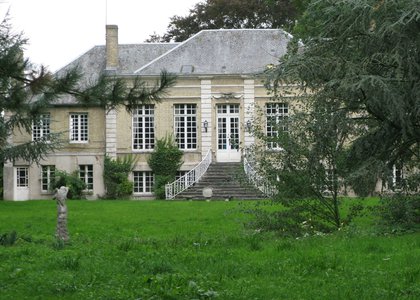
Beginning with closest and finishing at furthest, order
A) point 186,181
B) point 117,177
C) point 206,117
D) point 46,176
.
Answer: point 186,181 < point 117,177 < point 206,117 < point 46,176

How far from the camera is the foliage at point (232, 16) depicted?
3997cm

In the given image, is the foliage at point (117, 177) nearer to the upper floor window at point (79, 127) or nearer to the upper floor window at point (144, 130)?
the upper floor window at point (144, 130)

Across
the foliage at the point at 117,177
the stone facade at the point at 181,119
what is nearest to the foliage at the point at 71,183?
the stone facade at the point at 181,119

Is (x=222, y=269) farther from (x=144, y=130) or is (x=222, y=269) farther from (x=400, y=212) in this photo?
(x=144, y=130)

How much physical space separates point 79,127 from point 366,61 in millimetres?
25260

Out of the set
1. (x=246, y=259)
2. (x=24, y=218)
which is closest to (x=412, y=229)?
(x=246, y=259)

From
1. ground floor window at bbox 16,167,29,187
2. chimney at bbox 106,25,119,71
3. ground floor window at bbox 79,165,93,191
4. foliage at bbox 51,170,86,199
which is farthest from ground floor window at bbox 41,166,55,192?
chimney at bbox 106,25,119,71

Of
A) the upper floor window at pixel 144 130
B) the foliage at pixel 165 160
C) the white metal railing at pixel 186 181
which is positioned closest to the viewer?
the white metal railing at pixel 186 181

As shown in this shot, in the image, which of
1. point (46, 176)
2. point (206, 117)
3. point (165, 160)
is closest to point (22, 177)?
point (46, 176)

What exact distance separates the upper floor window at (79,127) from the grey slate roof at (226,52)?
3.74 meters

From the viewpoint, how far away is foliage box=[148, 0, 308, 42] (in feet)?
131

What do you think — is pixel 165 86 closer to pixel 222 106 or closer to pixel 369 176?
pixel 369 176

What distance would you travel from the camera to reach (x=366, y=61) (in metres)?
10.0

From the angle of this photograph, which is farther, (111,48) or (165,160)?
(111,48)
